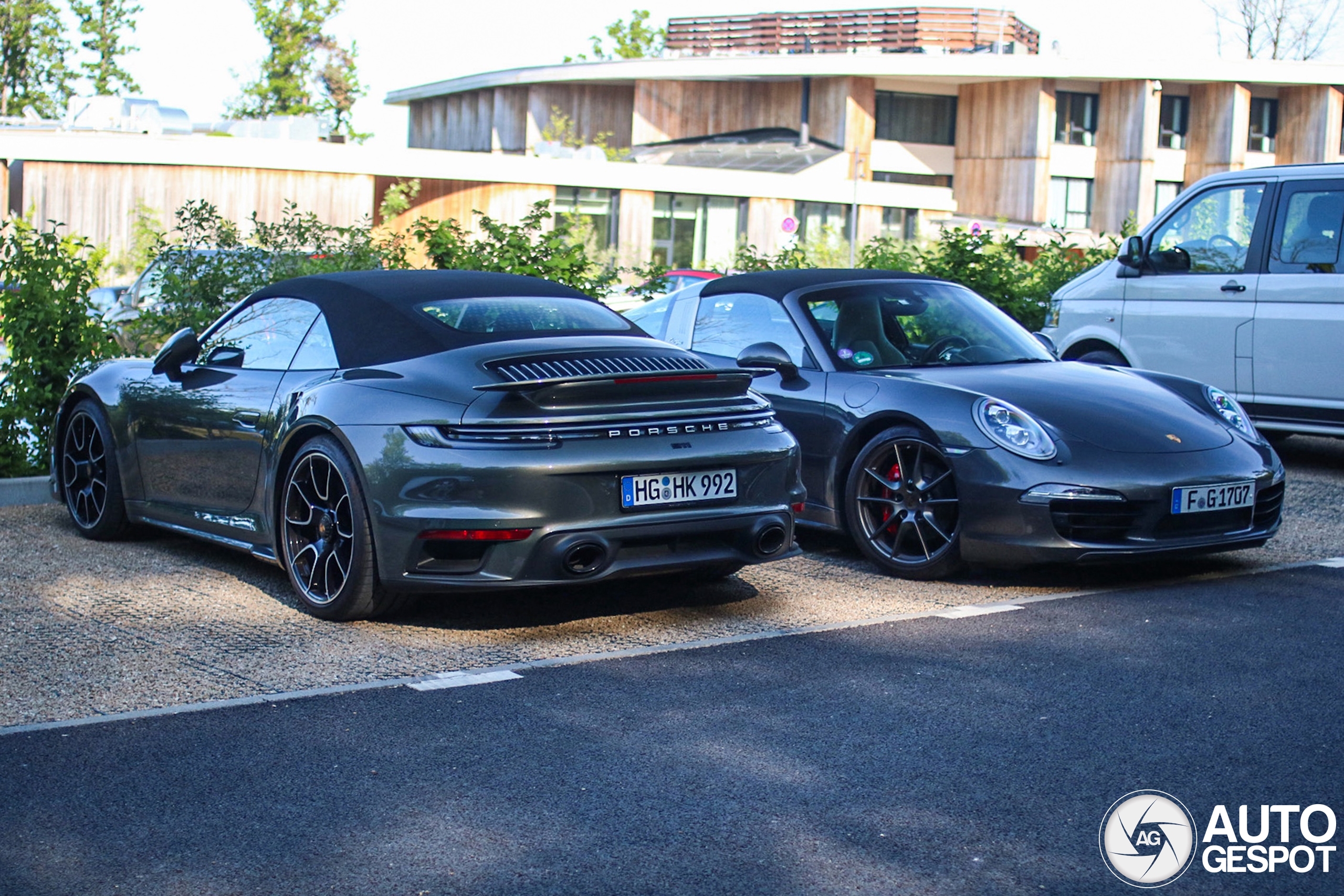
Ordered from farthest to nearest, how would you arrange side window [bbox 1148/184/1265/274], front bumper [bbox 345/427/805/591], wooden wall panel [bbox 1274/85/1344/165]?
wooden wall panel [bbox 1274/85/1344/165] < side window [bbox 1148/184/1265/274] < front bumper [bbox 345/427/805/591]

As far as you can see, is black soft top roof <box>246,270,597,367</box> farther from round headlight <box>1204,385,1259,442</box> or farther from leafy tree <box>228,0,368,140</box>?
leafy tree <box>228,0,368,140</box>

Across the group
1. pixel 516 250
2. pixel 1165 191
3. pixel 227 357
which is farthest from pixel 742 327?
pixel 1165 191

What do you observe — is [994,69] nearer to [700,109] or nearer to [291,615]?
[700,109]

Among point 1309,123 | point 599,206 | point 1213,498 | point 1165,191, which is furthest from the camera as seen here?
point 1165,191

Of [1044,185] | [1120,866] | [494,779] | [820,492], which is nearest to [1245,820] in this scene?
[1120,866]

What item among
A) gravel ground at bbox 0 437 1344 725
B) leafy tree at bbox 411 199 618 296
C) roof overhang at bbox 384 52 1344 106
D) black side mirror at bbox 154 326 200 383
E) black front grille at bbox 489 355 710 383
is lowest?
gravel ground at bbox 0 437 1344 725

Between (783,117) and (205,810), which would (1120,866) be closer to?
(205,810)

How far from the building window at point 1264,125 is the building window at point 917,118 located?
35.8ft

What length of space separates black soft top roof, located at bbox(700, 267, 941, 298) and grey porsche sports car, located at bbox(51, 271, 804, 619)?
144cm

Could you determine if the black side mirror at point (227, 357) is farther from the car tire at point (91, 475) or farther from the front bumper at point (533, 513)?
the front bumper at point (533, 513)

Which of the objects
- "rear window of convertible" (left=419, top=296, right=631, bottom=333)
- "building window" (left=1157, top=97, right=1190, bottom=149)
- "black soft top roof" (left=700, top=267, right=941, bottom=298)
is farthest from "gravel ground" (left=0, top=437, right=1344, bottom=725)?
"building window" (left=1157, top=97, right=1190, bottom=149)

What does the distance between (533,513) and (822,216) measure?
148 feet

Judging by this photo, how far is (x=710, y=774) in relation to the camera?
4090mm

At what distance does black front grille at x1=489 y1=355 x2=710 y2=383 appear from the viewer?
563 centimetres
